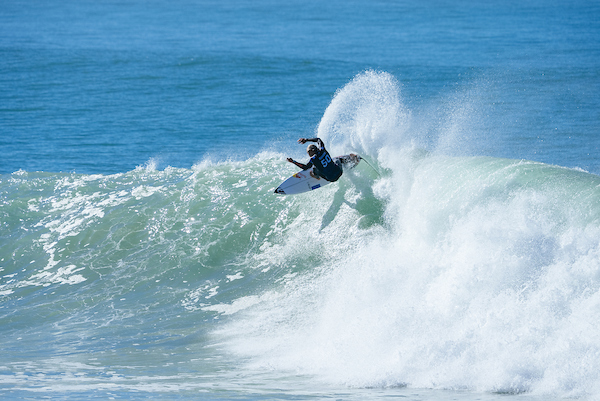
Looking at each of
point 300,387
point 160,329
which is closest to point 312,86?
point 160,329

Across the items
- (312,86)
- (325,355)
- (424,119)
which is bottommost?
(325,355)

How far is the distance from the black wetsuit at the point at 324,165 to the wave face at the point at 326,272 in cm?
62

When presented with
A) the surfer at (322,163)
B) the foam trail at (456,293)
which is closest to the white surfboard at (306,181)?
the surfer at (322,163)

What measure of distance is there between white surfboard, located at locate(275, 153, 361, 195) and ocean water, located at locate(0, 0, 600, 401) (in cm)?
27

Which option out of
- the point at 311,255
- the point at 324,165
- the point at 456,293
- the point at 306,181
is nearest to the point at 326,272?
the point at 311,255

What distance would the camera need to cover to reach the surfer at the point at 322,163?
15.8 metres

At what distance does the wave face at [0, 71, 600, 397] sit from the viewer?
983 centimetres

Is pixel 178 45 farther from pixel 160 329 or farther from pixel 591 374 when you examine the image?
pixel 591 374

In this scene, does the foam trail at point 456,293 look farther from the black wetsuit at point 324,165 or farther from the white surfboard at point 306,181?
the white surfboard at point 306,181

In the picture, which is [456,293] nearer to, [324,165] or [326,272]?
[326,272]

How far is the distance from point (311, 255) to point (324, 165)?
225cm

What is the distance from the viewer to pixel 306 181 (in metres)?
16.7

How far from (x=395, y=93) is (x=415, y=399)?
10.8 meters

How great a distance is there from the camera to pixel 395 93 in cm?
1786
